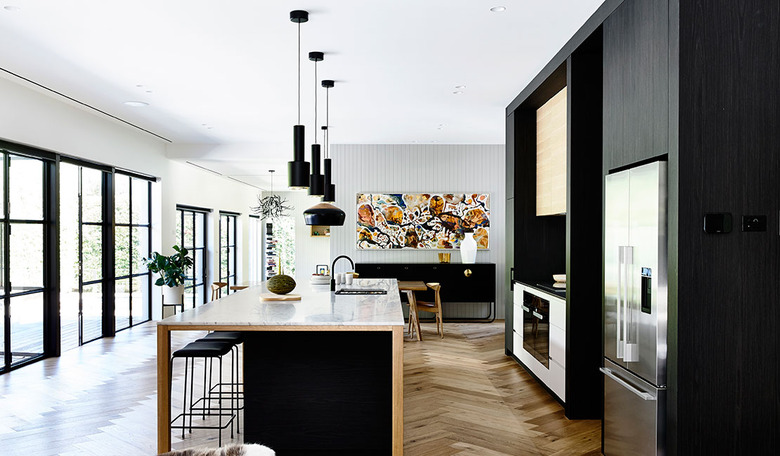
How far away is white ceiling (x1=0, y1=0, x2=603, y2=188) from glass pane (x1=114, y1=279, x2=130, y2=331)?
88.5 inches

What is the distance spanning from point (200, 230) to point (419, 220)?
4.79 meters

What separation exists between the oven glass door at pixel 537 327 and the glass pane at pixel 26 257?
16.2 ft

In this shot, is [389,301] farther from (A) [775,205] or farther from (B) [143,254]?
(B) [143,254]

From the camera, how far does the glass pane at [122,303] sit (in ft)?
26.4

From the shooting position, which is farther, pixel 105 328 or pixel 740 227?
pixel 105 328

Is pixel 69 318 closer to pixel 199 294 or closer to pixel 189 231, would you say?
pixel 189 231

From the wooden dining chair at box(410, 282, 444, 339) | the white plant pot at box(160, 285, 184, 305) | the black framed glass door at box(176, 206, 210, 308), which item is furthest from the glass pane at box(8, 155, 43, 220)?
the wooden dining chair at box(410, 282, 444, 339)

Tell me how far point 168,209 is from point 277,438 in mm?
6754

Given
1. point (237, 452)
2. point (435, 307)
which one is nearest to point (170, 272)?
point (435, 307)

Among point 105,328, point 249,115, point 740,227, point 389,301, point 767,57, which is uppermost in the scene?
point 249,115

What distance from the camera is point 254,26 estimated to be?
13.3 feet

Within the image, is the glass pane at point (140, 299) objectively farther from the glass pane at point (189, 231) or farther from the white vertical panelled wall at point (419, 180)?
the white vertical panelled wall at point (419, 180)

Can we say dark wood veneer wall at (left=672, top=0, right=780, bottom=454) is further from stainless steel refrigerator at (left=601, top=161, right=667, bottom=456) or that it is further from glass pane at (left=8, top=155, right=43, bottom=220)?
glass pane at (left=8, top=155, right=43, bottom=220)

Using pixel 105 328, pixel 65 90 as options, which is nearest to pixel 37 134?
pixel 65 90
